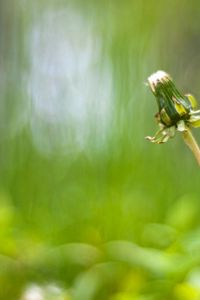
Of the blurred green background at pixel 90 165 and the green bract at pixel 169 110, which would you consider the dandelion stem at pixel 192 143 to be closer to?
the green bract at pixel 169 110

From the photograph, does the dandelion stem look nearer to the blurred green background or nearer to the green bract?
the green bract

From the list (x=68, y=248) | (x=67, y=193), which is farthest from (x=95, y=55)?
(x=68, y=248)

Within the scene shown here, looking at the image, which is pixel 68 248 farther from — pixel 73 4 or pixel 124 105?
pixel 73 4

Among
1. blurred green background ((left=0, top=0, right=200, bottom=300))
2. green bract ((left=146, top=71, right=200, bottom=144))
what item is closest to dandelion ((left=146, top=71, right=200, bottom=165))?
green bract ((left=146, top=71, right=200, bottom=144))

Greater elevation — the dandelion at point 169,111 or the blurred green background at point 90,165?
the blurred green background at point 90,165

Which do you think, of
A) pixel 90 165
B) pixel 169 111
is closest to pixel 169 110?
pixel 169 111

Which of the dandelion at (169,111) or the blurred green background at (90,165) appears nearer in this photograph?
the dandelion at (169,111)

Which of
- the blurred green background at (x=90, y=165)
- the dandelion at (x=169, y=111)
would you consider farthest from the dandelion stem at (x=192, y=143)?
the blurred green background at (x=90, y=165)

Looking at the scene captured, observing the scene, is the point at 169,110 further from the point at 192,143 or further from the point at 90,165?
the point at 90,165
